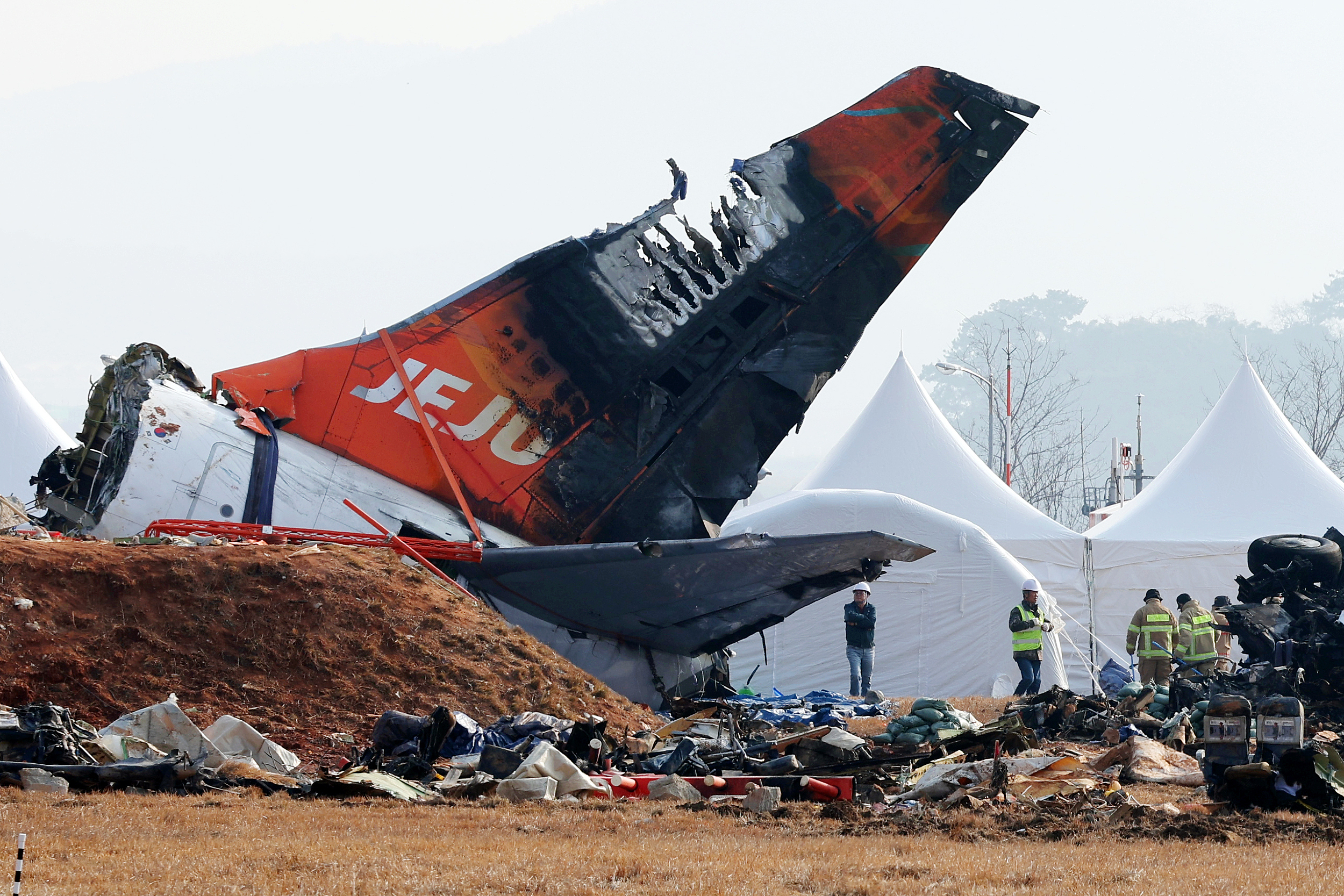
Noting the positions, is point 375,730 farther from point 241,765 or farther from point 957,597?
point 957,597

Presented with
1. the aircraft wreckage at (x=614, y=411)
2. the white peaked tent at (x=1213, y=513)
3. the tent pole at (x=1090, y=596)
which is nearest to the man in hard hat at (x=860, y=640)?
the aircraft wreckage at (x=614, y=411)

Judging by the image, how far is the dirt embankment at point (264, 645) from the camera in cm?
866

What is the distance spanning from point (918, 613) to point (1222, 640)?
404 centimetres

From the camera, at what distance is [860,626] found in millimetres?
16938

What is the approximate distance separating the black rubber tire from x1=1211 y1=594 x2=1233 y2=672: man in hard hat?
0.71 metres

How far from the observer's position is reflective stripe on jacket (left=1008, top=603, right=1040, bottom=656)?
1639 centimetres

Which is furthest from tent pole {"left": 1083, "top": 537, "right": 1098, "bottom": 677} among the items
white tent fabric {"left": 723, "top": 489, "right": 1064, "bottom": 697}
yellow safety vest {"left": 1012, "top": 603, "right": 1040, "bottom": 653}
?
yellow safety vest {"left": 1012, "top": 603, "right": 1040, "bottom": 653}

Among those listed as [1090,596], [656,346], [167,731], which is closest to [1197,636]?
[1090,596]

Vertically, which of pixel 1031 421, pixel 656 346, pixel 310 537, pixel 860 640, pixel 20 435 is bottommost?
pixel 860 640

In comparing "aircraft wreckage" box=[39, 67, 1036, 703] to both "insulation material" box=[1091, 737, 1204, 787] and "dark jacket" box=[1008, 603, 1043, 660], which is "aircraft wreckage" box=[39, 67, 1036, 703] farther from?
"dark jacket" box=[1008, 603, 1043, 660]

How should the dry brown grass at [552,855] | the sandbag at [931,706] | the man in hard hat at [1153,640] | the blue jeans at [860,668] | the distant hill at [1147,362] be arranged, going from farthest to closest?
the distant hill at [1147,362] < the blue jeans at [860,668] < the man in hard hat at [1153,640] < the sandbag at [931,706] < the dry brown grass at [552,855]

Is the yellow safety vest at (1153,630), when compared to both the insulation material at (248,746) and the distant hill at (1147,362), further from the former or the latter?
the distant hill at (1147,362)

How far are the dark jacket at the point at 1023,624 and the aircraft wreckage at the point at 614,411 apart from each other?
5.26 m

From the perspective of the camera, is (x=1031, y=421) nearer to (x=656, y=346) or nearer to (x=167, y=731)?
(x=656, y=346)
